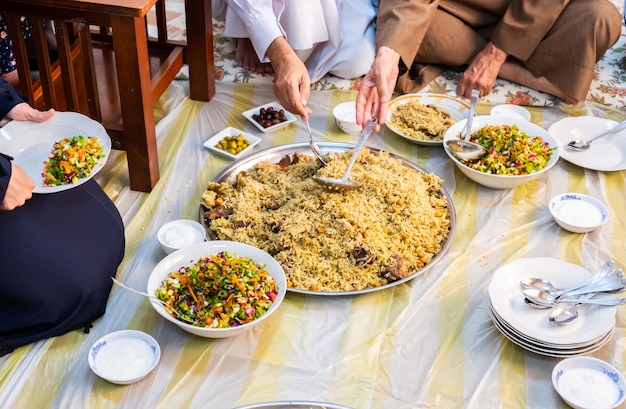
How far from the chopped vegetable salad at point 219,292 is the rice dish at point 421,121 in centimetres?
119

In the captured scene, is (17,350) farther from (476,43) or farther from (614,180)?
(476,43)

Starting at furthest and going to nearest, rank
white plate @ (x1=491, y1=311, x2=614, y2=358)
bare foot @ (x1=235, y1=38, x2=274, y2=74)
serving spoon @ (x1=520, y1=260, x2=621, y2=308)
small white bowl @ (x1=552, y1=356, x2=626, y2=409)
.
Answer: bare foot @ (x1=235, y1=38, x2=274, y2=74)
serving spoon @ (x1=520, y1=260, x2=621, y2=308)
white plate @ (x1=491, y1=311, x2=614, y2=358)
small white bowl @ (x1=552, y1=356, x2=626, y2=409)

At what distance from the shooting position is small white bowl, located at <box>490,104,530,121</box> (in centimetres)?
289

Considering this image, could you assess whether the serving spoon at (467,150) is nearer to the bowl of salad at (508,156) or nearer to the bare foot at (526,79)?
the bowl of salad at (508,156)

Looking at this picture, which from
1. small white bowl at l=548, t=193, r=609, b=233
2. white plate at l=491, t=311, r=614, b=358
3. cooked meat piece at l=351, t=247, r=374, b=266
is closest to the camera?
white plate at l=491, t=311, r=614, b=358

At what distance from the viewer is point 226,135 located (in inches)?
105

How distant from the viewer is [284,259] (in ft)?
6.42

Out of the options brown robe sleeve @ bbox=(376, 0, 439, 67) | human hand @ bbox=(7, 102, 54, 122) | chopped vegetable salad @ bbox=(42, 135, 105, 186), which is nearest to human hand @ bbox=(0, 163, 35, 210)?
chopped vegetable salad @ bbox=(42, 135, 105, 186)

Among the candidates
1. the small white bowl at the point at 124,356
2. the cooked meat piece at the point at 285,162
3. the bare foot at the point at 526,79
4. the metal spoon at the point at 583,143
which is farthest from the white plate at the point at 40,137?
the bare foot at the point at 526,79

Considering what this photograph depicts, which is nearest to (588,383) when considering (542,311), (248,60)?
(542,311)

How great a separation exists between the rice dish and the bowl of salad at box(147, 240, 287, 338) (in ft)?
3.71

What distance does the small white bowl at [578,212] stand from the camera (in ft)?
7.33

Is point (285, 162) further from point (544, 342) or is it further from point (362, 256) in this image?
point (544, 342)

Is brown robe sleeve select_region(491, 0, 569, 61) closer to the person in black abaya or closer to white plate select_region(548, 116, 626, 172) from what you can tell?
white plate select_region(548, 116, 626, 172)
